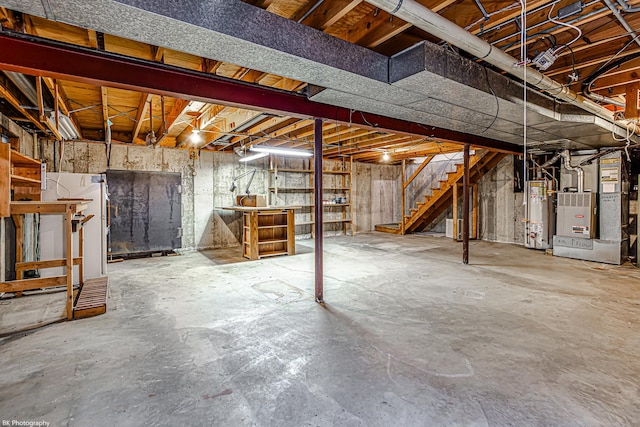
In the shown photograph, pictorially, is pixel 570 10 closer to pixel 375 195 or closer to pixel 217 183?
pixel 217 183

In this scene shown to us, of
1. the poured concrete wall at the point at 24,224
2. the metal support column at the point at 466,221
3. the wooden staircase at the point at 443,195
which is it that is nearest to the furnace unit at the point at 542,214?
the wooden staircase at the point at 443,195

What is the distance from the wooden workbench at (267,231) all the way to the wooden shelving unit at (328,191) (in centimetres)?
177

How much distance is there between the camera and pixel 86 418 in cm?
161

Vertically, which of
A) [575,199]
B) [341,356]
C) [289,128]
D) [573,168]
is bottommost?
[341,356]

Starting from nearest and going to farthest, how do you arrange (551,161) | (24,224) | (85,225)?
1. (85,225)
2. (24,224)
3. (551,161)

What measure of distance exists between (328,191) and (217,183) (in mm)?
3310

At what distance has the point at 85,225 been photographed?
4.09m

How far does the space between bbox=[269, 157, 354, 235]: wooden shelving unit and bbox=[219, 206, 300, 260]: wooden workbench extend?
1769 millimetres

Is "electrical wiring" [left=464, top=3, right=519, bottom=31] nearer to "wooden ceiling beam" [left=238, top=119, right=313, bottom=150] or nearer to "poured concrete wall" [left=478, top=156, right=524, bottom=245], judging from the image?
"wooden ceiling beam" [left=238, top=119, right=313, bottom=150]

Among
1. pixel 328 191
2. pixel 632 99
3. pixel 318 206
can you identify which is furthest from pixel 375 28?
pixel 328 191

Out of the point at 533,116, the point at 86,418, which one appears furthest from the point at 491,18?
the point at 86,418

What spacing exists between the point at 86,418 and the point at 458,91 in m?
3.53

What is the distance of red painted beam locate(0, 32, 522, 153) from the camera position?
1.94 meters

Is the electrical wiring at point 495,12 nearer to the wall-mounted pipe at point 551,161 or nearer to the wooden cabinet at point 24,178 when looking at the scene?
the wooden cabinet at point 24,178
